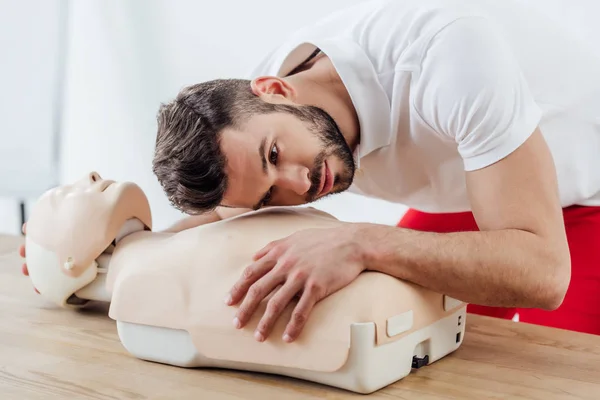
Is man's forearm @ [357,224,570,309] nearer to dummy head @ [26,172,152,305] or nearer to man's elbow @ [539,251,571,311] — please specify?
man's elbow @ [539,251,571,311]

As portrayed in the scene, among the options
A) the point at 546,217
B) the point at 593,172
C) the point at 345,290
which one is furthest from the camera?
the point at 593,172

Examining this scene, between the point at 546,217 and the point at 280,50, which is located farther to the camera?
the point at 280,50

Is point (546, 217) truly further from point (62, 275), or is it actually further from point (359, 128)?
point (62, 275)

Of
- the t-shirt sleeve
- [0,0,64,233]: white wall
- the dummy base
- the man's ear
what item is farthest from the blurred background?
the dummy base

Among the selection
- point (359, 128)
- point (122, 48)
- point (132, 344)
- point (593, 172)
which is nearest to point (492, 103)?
point (359, 128)

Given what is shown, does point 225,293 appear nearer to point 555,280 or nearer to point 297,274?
point 297,274

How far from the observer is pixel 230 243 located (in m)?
1.17

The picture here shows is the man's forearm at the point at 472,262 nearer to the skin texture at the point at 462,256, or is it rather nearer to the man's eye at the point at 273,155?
the skin texture at the point at 462,256

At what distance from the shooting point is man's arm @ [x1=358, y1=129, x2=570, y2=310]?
109 cm

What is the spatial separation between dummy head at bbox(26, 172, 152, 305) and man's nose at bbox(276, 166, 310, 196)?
0.29 metres

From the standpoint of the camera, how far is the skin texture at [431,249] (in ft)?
3.50

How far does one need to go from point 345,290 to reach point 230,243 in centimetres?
21

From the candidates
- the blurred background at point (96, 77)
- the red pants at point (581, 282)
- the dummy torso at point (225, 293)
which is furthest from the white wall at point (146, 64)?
the dummy torso at point (225, 293)

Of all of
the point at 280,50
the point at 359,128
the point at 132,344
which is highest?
the point at 280,50
